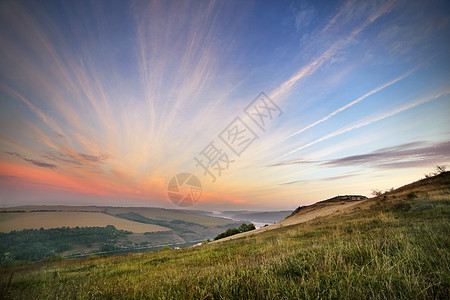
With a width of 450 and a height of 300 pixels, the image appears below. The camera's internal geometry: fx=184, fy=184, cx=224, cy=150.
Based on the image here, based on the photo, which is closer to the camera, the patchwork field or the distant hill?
the distant hill

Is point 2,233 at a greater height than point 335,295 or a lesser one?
lesser

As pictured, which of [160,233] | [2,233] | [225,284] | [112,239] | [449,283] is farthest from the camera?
[160,233]

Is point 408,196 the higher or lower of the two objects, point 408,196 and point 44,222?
the higher

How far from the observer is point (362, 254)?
4656 millimetres

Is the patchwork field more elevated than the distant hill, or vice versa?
the distant hill

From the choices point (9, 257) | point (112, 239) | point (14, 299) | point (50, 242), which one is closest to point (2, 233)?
point (50, 242)

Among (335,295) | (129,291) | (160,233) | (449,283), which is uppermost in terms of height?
(449,283)

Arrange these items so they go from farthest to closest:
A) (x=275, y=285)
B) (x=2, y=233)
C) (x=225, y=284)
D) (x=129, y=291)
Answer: (x=2, y=233), (x=129, y=291), (x=225, y=284), (x=275, y=285)

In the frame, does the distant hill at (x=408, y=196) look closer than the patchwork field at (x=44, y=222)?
Yes

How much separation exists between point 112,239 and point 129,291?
17997 centimetres

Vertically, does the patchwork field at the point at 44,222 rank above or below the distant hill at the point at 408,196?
below

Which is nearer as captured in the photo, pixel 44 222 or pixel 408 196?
pixel 408 196

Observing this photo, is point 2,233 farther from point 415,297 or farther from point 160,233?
point 415,297

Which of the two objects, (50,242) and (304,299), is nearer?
(304,299)
